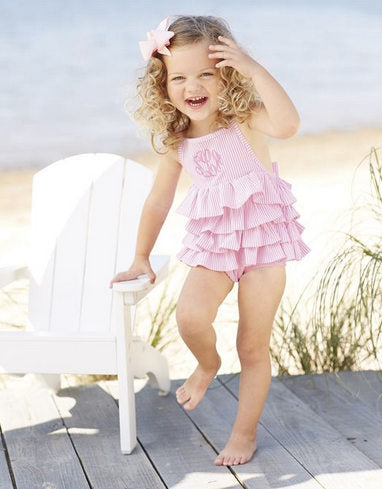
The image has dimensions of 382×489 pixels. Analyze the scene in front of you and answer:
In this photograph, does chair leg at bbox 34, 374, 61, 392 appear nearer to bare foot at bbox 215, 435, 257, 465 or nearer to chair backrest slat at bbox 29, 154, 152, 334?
chair backrest slat at bbox 29, 154, 152, 334

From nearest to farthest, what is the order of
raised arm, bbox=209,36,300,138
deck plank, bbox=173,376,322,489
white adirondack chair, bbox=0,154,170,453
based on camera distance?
1. raised arm, bbox=209,36,300,138
2. deck plank, bbox=173,376,322,489
3. white adirondack chair, bbox=0,154,170,453

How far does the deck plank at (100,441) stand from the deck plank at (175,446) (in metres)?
0.05

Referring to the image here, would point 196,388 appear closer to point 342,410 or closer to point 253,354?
point 253,354

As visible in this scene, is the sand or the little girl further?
the sand

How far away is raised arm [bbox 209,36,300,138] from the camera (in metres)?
2.48

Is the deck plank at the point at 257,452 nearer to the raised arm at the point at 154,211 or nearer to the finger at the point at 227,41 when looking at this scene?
the raised arm at the point at 154,211

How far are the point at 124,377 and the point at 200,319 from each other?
389 mm

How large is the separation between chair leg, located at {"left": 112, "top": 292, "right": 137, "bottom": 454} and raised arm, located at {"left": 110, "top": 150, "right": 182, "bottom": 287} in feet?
0.37

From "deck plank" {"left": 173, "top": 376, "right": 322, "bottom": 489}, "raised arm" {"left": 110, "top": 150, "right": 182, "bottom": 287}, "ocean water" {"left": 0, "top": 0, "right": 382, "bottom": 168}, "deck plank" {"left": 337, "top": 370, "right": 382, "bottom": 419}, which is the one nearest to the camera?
"deck plank" {"left": 173, "top": 376, "right": 322, "bottom": 489}

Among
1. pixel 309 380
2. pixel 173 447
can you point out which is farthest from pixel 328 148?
pixel 173 447

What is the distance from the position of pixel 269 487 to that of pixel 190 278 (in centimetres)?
66

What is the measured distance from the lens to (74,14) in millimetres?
12211

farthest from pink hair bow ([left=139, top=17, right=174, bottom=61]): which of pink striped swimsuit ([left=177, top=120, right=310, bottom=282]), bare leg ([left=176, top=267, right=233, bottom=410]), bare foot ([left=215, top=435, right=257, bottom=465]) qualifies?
bare foot ([left=215, top=435, right=257, bottom=465])

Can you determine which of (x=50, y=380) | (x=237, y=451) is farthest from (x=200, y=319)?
(x=50, y=380)
